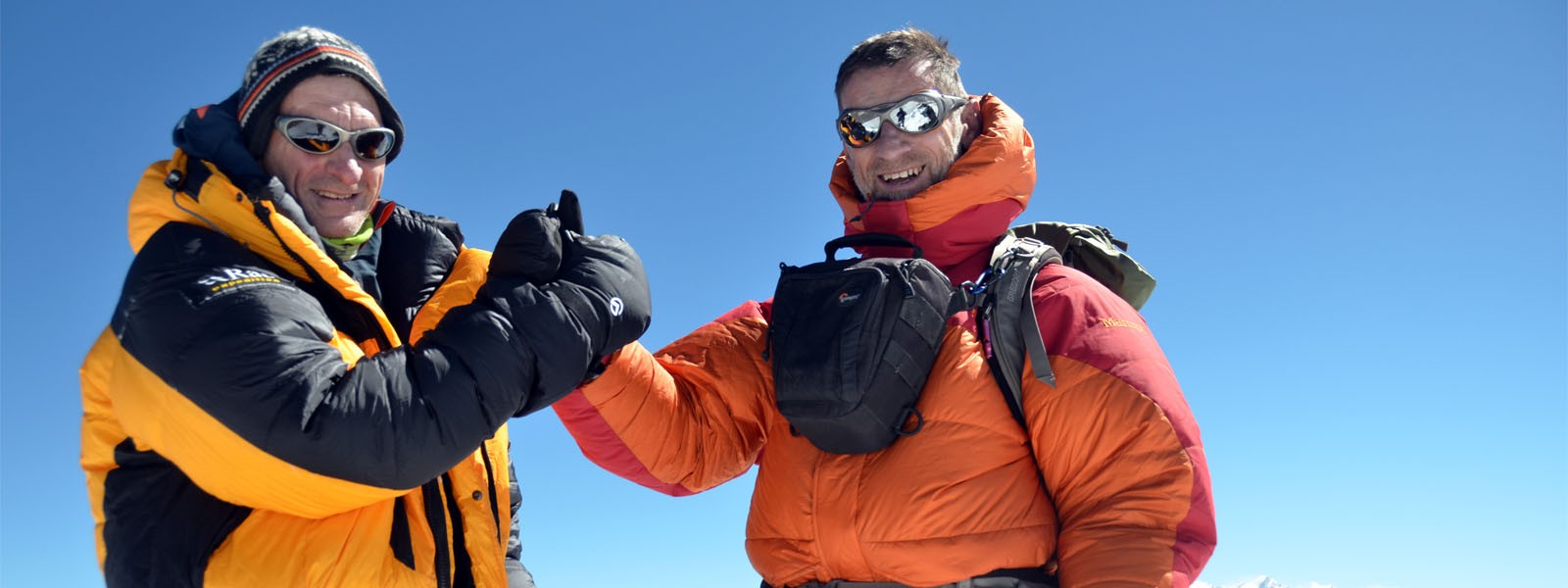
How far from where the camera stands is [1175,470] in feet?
11.2

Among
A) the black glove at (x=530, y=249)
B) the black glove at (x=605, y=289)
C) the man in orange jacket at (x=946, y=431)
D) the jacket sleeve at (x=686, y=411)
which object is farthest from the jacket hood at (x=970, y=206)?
the black glove at (x=530, y=249)

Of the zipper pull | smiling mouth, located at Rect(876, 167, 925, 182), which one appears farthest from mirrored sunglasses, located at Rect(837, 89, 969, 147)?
the zipper pull

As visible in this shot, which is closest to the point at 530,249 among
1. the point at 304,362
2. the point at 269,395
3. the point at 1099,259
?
the point at 304,362

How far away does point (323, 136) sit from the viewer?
3334 millimetres

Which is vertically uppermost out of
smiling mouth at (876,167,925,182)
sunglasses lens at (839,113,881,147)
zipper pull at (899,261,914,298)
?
sunglasses lens at (839,113,881,147)

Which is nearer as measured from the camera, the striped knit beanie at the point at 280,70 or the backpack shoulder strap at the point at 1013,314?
the striped knit beanie at the point at 280,70

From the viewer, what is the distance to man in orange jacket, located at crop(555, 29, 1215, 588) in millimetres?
3477

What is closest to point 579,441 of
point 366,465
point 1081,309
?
point 366,465

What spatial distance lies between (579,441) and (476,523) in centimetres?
96

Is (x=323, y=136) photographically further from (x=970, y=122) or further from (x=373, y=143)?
(x=970, y=122)

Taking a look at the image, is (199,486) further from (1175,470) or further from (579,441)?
(1175,470)

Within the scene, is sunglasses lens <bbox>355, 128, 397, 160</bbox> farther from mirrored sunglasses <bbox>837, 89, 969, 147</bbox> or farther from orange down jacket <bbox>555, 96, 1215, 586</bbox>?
mirrored sunglasses <bbox>837, 89, 969, 147</bbox>

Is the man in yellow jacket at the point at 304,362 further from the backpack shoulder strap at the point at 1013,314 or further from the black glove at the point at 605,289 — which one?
the backpack shoulder strap at the point at 1013,314

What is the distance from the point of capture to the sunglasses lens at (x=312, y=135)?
10.8 ft
